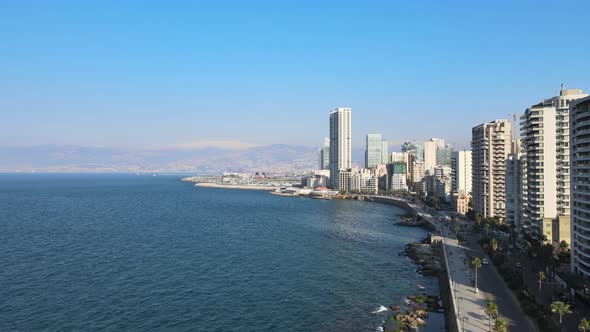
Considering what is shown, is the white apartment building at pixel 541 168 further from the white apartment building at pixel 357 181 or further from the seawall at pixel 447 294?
the white apartment building at pixel 357 181

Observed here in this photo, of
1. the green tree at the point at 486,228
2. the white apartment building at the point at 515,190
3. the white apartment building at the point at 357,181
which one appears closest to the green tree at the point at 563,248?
Result: the white apartment building at the point at 515,190

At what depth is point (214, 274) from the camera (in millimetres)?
36562

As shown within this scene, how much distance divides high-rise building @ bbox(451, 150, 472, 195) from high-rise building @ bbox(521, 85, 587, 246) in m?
47.4

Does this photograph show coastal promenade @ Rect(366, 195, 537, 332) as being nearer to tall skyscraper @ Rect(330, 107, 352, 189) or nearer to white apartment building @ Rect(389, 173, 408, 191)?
white apartment building @ Rect(389, 173, 408, 191)

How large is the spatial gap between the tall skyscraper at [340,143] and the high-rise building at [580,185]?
4942 inches

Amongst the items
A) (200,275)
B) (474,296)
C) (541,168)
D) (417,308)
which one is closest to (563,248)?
(541,168)

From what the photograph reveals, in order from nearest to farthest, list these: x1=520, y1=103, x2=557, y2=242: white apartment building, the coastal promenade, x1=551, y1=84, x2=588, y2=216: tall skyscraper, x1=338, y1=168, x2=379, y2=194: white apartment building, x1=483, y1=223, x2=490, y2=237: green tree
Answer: the coastal promenade < x1=551, y1=84, x2=588, y2=216: tall skyscraper < x1=520, y1=103, x2=557, y2=242: white apartment building < x1=483, y1=223, x2=490, y2=237: green tree < x1=338, y1=168, x2=379, y2=194: white apartment building

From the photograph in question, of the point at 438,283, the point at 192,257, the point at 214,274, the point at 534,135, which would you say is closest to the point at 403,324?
the point at 438,283

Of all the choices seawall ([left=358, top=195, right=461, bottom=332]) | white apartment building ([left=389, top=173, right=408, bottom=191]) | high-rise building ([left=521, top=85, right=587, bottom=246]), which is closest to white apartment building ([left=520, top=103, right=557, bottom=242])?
high-rise building ([left=521, top=85, right=587, bottom=246])

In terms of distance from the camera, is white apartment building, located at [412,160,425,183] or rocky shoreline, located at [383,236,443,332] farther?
white apartment building, located at [412,160,425,183]

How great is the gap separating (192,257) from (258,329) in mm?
19005

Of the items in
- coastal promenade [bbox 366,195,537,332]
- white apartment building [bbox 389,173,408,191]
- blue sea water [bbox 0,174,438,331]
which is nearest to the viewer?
coastal promenade [bbox 366,195,537,332]

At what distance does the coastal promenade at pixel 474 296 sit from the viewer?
22.8m

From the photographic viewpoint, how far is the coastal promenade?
22.8 meters
